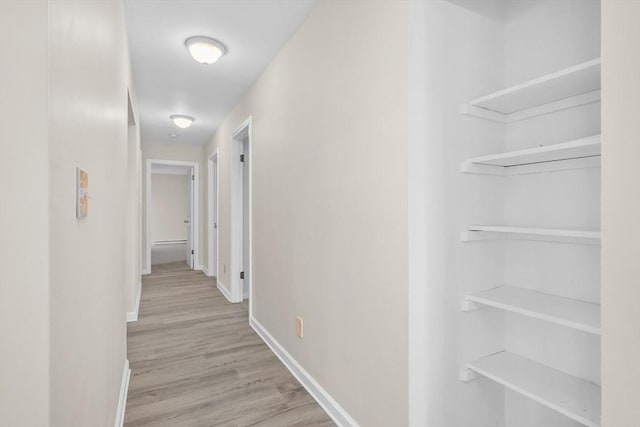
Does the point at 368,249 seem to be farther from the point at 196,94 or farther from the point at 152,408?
the point at 196,94

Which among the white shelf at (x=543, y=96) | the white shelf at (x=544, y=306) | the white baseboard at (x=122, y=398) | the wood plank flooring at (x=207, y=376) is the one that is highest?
the white shelf at (x=543, y=96)

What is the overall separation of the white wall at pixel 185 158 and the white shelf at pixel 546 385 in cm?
578

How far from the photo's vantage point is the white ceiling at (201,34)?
2158 mm

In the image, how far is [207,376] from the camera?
2.43m

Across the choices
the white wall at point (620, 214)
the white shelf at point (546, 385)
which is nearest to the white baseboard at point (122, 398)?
the white shelf at point (546, 385)

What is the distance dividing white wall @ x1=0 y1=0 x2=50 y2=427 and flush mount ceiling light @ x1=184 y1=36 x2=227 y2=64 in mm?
2139

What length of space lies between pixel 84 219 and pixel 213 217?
16.2 ft

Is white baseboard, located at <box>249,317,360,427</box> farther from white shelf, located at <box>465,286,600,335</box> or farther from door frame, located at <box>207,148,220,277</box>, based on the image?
door frame, located at <box>207,148,220,277</box>

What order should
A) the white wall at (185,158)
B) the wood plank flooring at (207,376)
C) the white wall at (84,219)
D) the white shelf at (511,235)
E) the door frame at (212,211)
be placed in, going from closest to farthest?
the white wall at (84,219) → the white shelf at (511,235) → the wood plank flooring at (207,376) → the door frame at (212,211) → the white wall at (185,158)

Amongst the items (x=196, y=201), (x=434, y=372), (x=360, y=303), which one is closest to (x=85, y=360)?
(x=360, y=303)

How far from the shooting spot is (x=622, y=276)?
2.83 ft

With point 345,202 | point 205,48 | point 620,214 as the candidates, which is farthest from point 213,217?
point 620,214

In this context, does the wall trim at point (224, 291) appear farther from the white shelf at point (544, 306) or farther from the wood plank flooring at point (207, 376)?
the white shelf at point (544, 306)

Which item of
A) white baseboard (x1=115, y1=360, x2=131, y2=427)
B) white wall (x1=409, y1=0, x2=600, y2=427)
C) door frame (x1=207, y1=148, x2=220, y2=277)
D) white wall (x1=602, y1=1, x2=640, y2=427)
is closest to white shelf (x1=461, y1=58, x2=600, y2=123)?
white wall (x1=409, y1=0, x2=600, y2=427)
